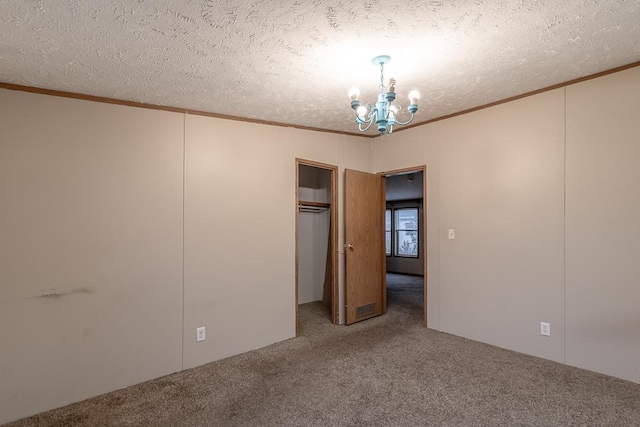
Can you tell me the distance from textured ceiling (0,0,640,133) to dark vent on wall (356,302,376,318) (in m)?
2.53

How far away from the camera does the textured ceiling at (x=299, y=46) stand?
1.67 m

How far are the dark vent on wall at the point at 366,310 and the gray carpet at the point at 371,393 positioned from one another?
0.80 meters

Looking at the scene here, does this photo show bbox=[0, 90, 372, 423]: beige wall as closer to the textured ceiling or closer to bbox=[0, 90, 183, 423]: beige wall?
bbox=[0, 90, 183, 423]: beige wall

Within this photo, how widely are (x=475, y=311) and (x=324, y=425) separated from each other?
82.7 inches

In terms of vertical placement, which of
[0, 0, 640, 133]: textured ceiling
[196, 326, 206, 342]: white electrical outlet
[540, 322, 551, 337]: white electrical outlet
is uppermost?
[0, 0, 640, 133]: textured ceiling

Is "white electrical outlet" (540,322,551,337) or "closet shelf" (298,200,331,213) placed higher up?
"closet shelf" (298,200,331,213)

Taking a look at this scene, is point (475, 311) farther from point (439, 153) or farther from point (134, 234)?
point (134, 234)

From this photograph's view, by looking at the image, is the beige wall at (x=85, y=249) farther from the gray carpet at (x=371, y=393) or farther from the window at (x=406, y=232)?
the window at (x=406, y=232)

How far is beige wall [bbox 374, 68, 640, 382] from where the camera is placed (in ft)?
8.23

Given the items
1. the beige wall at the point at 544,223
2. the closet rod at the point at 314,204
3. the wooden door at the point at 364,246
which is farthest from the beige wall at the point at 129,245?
the beige wall at the point at 544,223

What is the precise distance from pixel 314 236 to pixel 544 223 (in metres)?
3.07

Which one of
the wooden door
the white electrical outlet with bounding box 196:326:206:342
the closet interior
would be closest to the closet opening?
the closet interior

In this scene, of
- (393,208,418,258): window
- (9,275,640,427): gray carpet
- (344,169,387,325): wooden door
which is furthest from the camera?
(393,208,418,258): window

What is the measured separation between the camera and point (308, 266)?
509 cm
